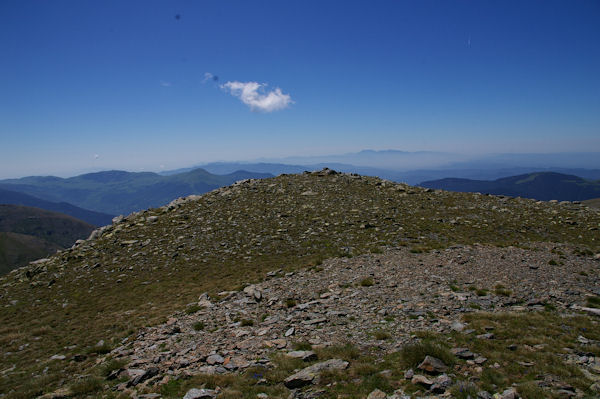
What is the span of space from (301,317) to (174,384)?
6147 millimetres

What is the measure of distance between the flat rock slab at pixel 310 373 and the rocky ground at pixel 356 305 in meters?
0.96

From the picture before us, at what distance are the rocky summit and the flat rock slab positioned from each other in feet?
0.15

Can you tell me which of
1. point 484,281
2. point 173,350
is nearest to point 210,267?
point 173,350

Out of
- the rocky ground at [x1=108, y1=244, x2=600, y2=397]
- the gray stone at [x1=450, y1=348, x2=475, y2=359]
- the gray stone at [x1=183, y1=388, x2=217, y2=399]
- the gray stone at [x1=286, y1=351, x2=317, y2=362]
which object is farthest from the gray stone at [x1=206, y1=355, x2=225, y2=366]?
the gray stone at [x1=450, y1=348, x2=475, y2=359]

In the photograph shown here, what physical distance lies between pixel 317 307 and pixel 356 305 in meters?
2.03

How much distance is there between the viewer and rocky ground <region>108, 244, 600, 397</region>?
11.4 meters

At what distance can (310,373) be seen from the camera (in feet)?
30.5

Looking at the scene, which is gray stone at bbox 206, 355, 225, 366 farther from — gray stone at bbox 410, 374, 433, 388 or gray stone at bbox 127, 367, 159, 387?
gray stone at bbox 410, 374, 433, 388

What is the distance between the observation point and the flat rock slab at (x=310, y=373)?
8.95m

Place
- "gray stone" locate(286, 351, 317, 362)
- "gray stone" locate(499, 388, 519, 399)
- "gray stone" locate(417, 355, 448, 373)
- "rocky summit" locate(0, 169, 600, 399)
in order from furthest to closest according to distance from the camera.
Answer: "gray stone" locate(286, 351, 317, 362), "rocky summit" locate(0, 169, 600, 399), "gray stone" locate(417, 355, 448, 373), "gray stone" locate(499, 388, 519, 399)

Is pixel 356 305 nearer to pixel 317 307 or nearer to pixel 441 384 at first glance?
pixel 317 307

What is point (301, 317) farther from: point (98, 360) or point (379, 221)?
point (379, 221)

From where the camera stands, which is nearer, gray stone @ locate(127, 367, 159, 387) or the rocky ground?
gray stone @ locate(127, 367, 159, 387)

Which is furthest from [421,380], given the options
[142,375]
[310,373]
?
[142,375]
